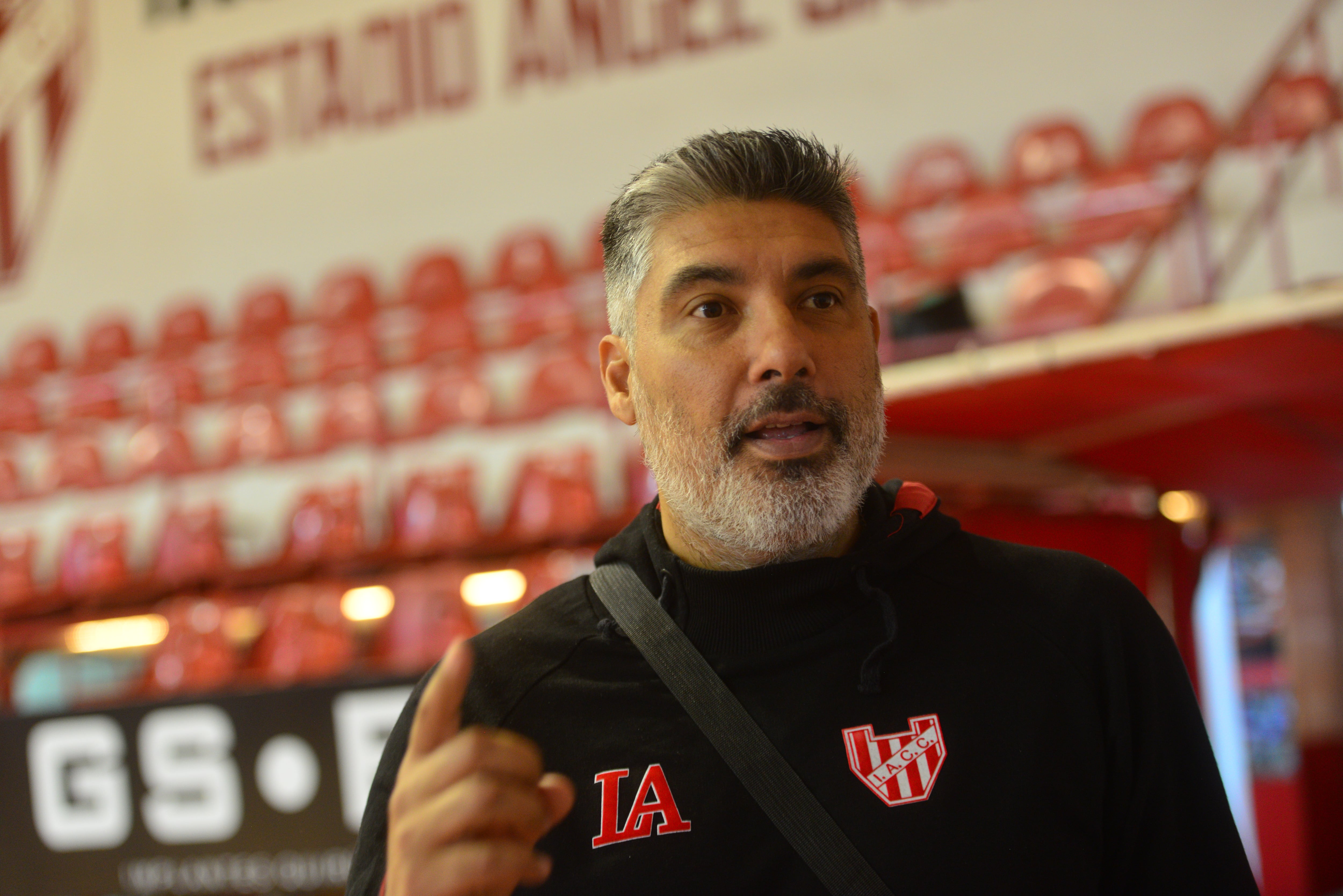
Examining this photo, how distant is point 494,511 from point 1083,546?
3.82m

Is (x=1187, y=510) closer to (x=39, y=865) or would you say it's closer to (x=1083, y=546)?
(x=1083, y=546)

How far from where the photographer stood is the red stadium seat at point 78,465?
6.68 meters

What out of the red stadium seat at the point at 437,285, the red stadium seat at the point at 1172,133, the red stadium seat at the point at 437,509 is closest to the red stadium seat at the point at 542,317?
the red stadium seat at the point at 437,285

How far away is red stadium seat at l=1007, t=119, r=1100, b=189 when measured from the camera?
535 centimetres

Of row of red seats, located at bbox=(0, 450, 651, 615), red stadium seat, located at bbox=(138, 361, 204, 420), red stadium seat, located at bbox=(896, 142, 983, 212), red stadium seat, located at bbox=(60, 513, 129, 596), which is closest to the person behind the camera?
row of red seats, located at bbox=(0, 450, 651, 615)

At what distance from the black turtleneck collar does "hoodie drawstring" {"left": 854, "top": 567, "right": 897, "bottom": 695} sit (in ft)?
0.04

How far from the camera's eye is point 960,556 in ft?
3.32

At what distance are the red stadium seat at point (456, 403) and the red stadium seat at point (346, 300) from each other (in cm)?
72

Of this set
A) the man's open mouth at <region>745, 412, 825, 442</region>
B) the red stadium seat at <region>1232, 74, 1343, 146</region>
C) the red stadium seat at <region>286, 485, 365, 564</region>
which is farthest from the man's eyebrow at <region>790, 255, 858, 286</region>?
the red stadium seat at <region>286, 485, 365, 564</region>

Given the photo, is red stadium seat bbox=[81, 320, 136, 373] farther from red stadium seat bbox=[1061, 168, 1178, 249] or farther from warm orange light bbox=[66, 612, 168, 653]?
red stadium seat bbox=[1061, 168, 1178, 249]

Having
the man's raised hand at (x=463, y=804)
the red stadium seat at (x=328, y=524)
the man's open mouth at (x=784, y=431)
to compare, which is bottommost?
the man's raised hand at (x=463, y=804)

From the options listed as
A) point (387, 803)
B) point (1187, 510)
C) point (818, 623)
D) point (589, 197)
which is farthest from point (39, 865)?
point (589, 197)

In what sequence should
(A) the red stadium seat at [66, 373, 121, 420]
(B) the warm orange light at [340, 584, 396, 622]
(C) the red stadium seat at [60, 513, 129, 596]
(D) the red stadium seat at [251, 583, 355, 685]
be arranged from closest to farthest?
(D) the red stadium seat at [251, 583, 355, 685], (B) the warm orange light at [340, 584, 396, 622], (C) the red stadium seat at [60, 513, 129, 596], (A) the red stadium seat at [66, 373, 121, 420]

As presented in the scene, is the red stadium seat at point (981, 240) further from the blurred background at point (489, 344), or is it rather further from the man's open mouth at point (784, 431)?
the man's open mouth at point (784, 431)
